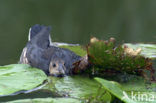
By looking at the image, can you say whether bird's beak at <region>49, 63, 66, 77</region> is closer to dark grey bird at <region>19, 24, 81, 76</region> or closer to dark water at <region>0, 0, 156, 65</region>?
dark grey bird at <region>19, 24, 81, 76</region>

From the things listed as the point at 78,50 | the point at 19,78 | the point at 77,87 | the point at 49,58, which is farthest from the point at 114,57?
the point at 78,50

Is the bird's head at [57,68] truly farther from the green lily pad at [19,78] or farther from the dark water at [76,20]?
the dark water at [76,20]

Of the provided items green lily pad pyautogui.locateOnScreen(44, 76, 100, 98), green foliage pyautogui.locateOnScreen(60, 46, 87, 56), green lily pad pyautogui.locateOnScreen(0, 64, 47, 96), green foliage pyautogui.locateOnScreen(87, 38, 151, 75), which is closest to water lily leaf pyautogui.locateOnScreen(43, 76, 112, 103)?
green lily pad pyautogui.locateOnScreen(44, 76, 100, 98)

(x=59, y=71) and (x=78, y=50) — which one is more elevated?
(x=78, y=50)

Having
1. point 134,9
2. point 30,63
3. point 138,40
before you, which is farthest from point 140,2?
point 30,63

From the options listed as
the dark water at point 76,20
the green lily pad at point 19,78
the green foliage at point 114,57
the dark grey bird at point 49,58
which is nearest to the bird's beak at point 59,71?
the dark grey bird at point 49,58

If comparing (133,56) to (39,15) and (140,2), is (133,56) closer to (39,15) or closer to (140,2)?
(39,15)

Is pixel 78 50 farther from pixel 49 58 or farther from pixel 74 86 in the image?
pixel 74 86
